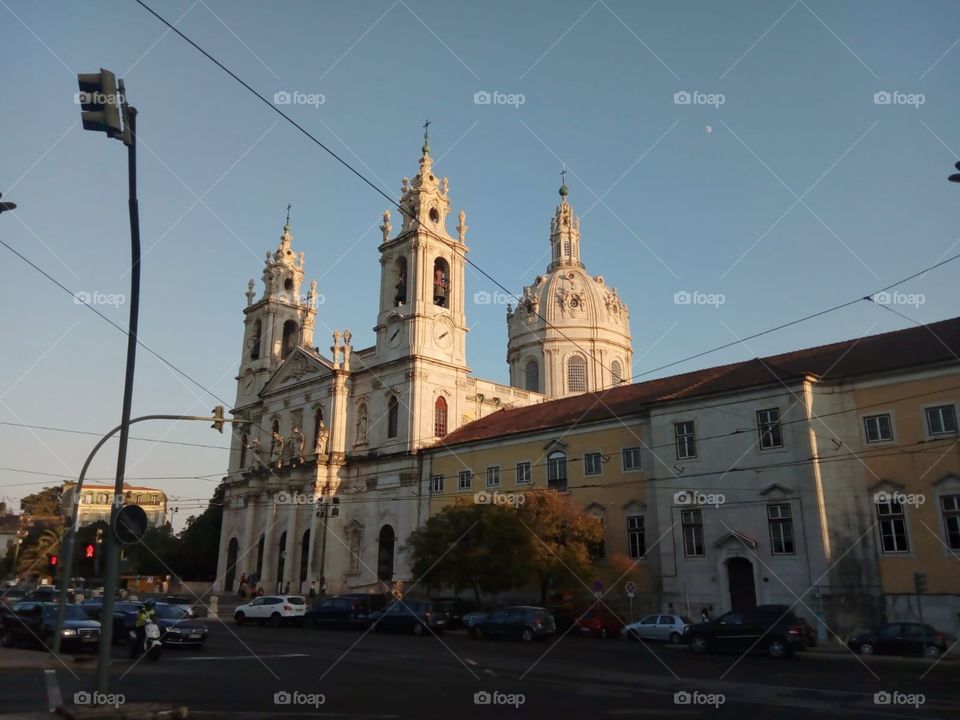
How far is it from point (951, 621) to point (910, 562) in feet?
7.37

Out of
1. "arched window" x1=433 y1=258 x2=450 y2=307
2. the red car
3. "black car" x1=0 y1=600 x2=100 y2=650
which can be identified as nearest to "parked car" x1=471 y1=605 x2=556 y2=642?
the red car

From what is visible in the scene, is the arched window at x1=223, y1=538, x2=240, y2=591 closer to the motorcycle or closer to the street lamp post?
the motorcycle

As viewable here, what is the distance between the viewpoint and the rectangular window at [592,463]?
37906 millimetres

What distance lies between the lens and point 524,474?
4147cm

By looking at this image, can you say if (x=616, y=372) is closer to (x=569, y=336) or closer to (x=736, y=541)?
(x=569, y=336)

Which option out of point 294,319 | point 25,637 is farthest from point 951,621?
point 294,319

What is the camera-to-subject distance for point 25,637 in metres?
24.1

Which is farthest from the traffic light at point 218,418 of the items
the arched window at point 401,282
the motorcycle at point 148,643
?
the arched window at point 401,282

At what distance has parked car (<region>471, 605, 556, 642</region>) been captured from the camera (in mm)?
28594

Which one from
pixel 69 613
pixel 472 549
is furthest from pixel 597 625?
pixel 69 613

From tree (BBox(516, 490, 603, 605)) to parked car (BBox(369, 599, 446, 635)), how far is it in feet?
15.6

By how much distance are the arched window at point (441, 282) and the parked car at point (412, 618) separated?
24583 mm

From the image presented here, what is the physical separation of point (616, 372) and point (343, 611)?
3972cm

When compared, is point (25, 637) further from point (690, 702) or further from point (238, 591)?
point (238, 591)
